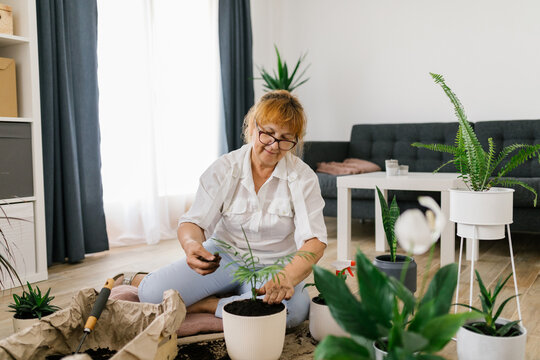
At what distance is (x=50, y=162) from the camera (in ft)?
8.65

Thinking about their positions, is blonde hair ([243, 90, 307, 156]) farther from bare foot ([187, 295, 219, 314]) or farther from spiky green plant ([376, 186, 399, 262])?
bare foot ([187, 295, 219, 314])

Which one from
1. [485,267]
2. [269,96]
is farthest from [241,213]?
[485,267]

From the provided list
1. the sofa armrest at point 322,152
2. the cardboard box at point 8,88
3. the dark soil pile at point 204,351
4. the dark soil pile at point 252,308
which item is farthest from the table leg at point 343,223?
the cardboard box at point 8,88

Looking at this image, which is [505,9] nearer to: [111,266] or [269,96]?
[269,96]

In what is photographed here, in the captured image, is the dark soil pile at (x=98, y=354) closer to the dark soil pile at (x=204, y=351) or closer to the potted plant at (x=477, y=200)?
the dark soil pile at (x=204, y=351)

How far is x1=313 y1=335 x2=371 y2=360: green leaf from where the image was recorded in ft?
2.43

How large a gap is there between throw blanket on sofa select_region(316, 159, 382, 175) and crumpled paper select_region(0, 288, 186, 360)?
2.25 m

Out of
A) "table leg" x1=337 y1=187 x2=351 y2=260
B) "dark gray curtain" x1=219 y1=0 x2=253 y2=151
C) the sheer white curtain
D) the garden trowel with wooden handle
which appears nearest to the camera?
the garden trowel with wooden handle

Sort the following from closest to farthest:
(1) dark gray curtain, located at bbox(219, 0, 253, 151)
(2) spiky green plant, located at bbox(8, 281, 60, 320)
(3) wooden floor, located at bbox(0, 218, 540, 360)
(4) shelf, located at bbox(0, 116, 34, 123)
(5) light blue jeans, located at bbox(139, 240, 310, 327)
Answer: (2) spiky green plant, located at bbox(8, 281, 60, 320) < (5) light blue jeans, located at bbox(139, 240, 310, 327) < (3) wooden floor, located at bbox(0, 218, 540, 360) < (4) shelf, located at bbox(0, 116, 34, 123) < (1) dark gray curtain, located at bbox(219, 0, 253, 151)

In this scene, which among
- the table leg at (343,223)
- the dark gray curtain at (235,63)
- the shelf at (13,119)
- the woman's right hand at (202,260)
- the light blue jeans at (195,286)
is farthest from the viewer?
the dark gray curtain at (235,63)

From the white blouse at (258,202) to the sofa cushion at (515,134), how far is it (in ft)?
7.16

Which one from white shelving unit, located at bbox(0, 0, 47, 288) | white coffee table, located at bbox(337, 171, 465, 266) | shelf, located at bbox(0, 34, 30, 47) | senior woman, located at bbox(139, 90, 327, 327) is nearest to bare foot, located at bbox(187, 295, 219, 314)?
senior woman, located at bbox(139, 90, 327, 327)

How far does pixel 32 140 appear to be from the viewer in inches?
93.6

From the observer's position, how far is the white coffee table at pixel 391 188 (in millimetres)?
2455
